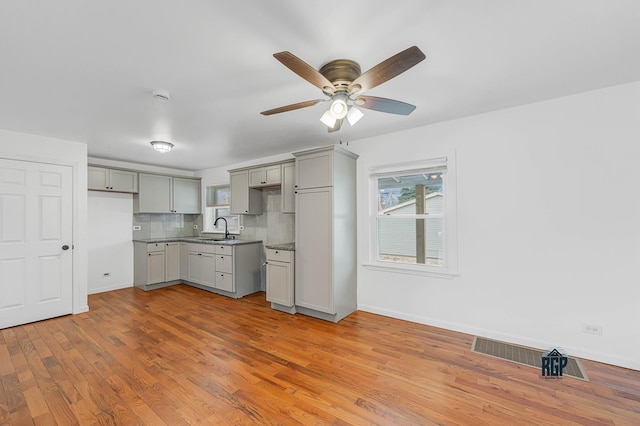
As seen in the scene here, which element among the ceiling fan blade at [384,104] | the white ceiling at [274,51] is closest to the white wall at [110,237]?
the white ceiling at [274,51]

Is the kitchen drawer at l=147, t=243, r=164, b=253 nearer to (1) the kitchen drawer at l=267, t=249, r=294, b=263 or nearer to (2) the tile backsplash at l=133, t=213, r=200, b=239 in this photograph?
(2) the tile backsplash at l=133, t=213, r=200, b=239

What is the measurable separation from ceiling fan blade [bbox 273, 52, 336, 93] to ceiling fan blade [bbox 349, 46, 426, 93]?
17 centimetres

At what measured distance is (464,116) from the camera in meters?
3.06

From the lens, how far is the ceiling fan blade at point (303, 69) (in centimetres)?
142

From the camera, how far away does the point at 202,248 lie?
504 centimetres

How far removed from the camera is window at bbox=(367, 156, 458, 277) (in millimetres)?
3230

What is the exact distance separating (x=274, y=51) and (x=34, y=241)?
4.12 m

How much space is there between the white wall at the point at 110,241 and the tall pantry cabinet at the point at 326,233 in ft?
12.2

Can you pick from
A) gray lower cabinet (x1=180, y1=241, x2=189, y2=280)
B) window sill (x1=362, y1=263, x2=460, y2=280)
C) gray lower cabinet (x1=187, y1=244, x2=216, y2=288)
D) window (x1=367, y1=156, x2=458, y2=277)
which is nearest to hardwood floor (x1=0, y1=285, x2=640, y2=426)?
window sill (x1=362, y1=263, x2=460, y2=280)

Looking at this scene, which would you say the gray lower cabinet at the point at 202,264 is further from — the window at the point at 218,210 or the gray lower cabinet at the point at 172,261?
the window at the point at 218,210

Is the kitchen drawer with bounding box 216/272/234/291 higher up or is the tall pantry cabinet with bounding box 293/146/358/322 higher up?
the tall pantry cabinet with bounding box 293/146/358/322

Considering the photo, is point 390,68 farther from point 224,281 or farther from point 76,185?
point 76,185

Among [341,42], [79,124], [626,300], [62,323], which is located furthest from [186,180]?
[626,300]

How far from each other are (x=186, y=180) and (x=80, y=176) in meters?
2.02
